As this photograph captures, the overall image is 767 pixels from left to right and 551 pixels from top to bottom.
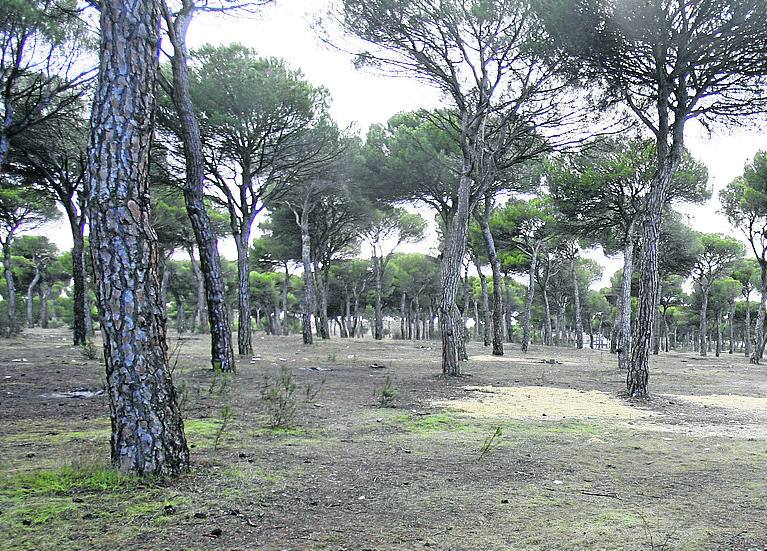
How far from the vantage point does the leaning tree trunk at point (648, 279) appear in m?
8.52

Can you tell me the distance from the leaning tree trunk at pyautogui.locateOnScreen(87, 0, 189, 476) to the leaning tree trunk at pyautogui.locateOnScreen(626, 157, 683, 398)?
7.51 metres

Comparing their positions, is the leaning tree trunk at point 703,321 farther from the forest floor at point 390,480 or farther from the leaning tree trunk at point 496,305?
the forest floor at point 390,480

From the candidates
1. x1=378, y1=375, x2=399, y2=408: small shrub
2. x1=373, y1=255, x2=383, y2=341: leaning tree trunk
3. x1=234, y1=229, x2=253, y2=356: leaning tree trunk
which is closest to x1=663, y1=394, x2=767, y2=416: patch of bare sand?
x1=378, y1=375, x2=399, y2=408: small shrub

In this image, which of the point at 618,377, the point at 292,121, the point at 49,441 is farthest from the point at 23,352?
the point at 618,377

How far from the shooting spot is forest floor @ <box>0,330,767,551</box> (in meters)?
2.56

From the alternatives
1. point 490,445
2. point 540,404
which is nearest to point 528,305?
point 540,404

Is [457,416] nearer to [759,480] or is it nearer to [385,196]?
Result: [759,480]

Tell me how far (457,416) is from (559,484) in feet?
8.99

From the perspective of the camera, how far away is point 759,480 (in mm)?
3715

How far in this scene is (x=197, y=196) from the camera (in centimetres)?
881

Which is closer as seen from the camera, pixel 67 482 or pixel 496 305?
pixel 67 482

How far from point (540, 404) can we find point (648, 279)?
2.99 meters

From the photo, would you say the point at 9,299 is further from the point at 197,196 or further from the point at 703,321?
the point at 703,321

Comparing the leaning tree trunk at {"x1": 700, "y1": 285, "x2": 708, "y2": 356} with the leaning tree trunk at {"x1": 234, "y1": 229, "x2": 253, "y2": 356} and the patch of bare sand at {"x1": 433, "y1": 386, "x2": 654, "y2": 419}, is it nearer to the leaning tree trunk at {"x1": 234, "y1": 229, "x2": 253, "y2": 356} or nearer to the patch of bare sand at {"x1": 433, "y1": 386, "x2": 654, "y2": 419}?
the patch of bare sand at {"x1": 433, "y1": 386, "x2": 654, "y2": 419}
